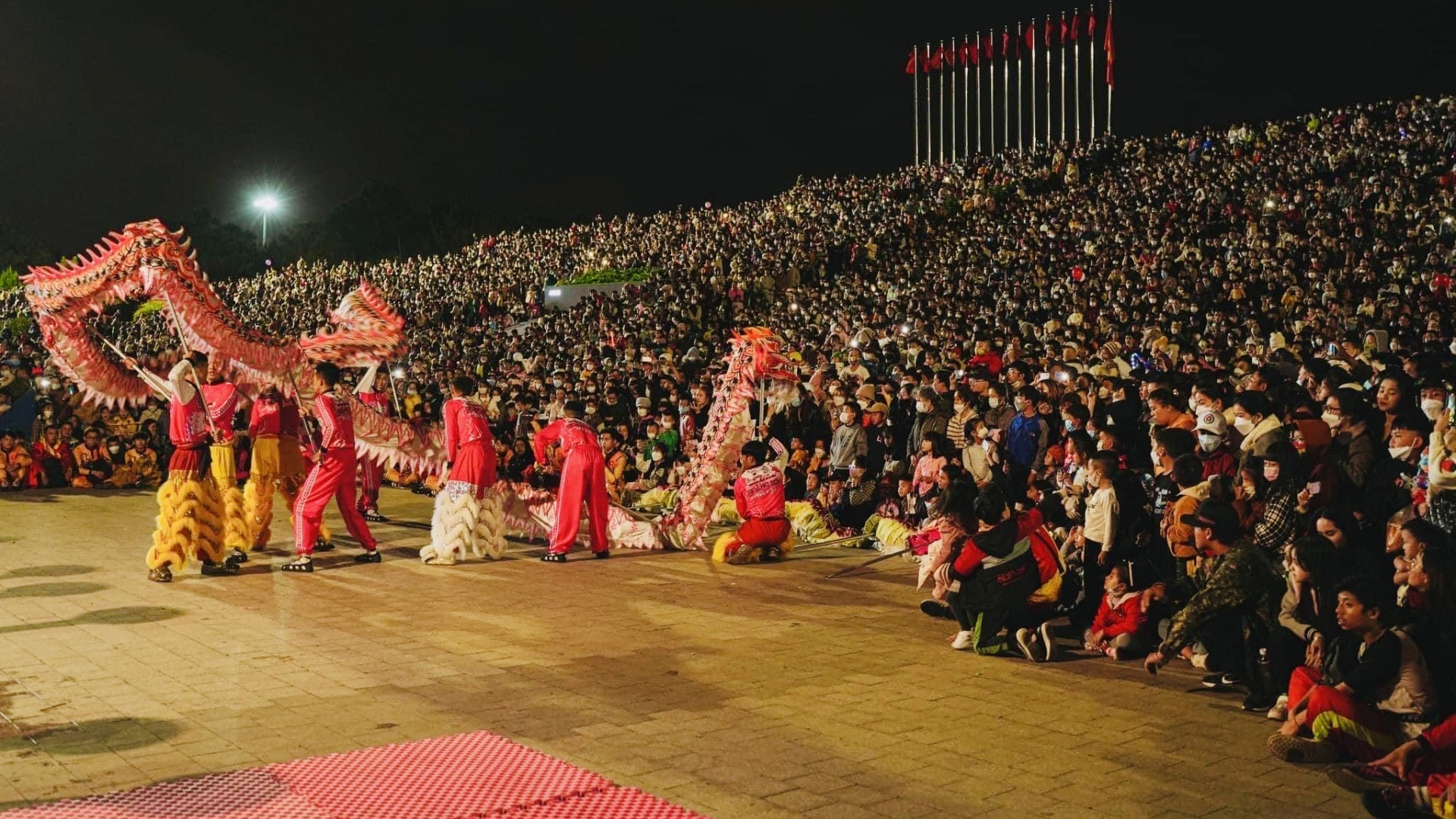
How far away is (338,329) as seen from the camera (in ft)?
37.8

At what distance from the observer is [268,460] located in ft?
34.8

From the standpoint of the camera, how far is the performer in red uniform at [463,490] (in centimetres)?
1028

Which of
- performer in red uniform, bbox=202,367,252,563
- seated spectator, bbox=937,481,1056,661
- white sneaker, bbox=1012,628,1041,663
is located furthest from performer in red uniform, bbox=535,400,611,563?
white sneaker, bbox=1012,628,1041,663

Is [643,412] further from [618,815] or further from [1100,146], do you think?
[1100,146]

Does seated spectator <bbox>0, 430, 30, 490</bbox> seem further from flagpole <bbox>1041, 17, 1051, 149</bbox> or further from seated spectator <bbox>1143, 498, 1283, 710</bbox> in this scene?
flagpole <bbox>1041, 17, 1051, 149</bbox>

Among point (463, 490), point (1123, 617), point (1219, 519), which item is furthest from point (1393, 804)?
point (463, 490)

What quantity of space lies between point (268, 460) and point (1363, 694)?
820 cm

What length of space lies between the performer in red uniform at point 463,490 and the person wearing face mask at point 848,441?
3376mm

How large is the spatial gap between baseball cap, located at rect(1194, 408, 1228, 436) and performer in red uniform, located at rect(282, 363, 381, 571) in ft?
20.0

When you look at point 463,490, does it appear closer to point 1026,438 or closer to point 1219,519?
point 1026,438

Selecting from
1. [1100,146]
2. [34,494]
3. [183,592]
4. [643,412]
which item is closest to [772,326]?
[643,412]

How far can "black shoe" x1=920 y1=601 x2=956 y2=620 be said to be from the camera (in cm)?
809

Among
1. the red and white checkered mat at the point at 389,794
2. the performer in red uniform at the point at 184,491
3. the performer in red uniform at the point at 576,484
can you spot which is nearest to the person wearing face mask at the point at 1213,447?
the red and white checkered mat at the point at 389,794

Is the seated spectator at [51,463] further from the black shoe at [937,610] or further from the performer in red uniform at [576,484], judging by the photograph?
the black shoe at [937,610]
